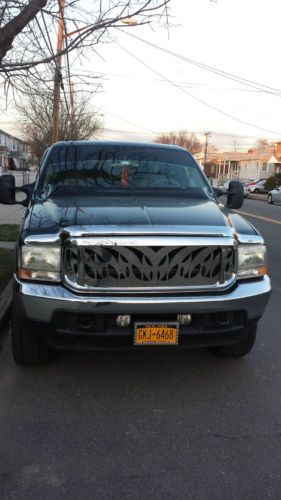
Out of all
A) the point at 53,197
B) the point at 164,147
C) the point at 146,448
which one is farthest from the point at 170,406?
the point at 164,147

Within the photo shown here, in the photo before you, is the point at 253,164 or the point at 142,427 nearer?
the point at 142,427

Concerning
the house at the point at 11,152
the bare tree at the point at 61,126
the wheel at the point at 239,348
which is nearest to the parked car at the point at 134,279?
the wheel at the point at 239,348

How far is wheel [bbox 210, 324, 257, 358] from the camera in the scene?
4.00 m

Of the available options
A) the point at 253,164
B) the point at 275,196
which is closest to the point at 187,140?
the point at 253,164

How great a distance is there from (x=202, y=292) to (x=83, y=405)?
1.16 meters

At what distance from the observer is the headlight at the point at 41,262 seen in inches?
131

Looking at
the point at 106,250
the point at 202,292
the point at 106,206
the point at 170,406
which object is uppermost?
the point at 106,206

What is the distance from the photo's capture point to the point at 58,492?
2510 millimetres

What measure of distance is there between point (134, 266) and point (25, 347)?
1155mm

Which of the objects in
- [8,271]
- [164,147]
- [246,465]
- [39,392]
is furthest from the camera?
[8,271]

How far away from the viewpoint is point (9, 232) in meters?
10.2

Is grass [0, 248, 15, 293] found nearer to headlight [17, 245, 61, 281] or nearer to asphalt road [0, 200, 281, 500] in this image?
asphalt road [0, 200, 281, 500]

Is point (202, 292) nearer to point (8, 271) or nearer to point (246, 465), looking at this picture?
point (246, 465)

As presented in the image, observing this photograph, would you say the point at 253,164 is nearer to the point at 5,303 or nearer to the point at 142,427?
the point at 5,303
